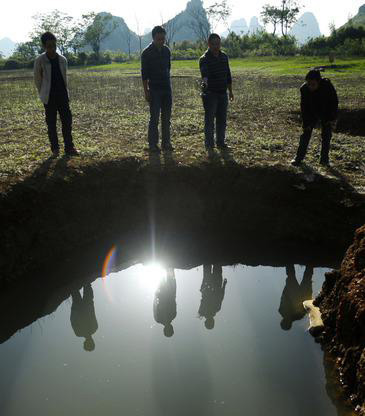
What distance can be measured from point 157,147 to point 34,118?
18.8ft

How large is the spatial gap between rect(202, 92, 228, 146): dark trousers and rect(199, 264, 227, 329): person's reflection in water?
2735mm

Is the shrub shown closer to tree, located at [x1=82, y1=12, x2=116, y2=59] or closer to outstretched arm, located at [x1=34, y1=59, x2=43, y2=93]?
tree, located at [x1=82, y1=12, x2=116, y2=59]

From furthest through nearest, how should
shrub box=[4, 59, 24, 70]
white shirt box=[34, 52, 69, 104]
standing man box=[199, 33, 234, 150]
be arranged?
shrub box=[4, 59, 24, 70], standing man box=[199, 33, 234, 150], white shirt box=[34, 52, 69, 104]

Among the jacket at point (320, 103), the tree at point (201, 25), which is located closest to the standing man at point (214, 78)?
the jacket at point (320, 103)

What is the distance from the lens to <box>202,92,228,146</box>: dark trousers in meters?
7.63

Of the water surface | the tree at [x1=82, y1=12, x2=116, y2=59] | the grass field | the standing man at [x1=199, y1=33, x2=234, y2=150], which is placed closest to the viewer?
the water surface

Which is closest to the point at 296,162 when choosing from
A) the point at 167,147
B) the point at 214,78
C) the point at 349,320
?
the point at 214,78

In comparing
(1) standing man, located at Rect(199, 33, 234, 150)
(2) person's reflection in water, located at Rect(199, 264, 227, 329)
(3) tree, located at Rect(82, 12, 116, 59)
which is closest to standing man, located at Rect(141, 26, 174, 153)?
(1) standing man, located at Rect(199, 33, 234, 150)

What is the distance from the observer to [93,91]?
19797mm

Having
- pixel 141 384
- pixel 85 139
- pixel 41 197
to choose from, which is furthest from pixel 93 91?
pixel 141 384

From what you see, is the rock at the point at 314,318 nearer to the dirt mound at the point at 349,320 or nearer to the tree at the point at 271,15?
the dirt mound at the point at 349,320

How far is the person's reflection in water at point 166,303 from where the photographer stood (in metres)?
5.24

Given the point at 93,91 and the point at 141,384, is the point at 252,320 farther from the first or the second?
the point at 93,91

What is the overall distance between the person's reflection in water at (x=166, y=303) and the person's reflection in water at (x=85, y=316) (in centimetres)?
82
